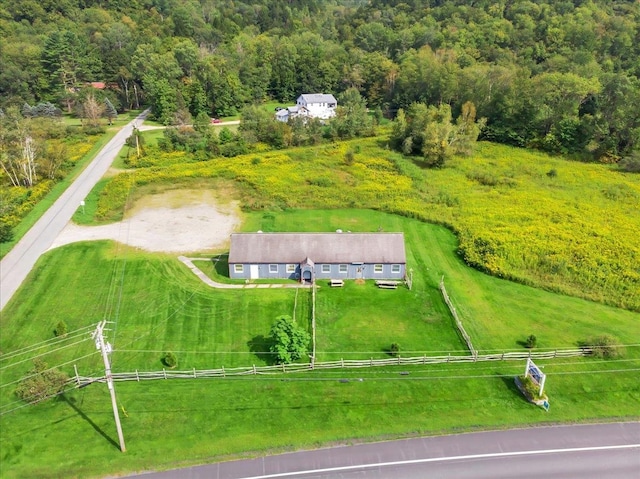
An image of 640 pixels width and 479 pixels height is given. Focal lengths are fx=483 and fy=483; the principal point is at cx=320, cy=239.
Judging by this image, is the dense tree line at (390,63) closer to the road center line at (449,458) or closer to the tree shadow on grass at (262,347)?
the road center line at (449,458)

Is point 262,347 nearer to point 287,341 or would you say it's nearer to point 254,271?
point 287,341

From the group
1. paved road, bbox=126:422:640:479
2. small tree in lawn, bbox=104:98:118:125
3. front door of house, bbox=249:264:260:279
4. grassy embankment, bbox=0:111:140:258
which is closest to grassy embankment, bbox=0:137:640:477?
paved road, bbox=126:422:640:479

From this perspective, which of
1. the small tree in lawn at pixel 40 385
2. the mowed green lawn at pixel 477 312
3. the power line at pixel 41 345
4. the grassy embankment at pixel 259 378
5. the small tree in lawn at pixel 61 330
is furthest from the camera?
the mowed green lawn at pixel 477 312

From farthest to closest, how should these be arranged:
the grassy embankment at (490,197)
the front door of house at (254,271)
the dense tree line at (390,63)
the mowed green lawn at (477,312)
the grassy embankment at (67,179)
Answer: the dense tree line at (390,63), the grassy embankment at (67,179), the grassy embankment at (490,197), the front door of house at (254,271), the mowed green lawn at (477,312)

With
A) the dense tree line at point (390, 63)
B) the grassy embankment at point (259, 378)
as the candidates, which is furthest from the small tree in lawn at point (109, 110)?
the grassy embankment at point (259, 378)

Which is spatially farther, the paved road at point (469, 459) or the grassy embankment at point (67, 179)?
the grassy embankment at point (67, 179)

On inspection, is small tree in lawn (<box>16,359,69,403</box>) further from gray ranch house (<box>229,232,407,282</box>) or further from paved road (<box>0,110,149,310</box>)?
gray ranch house (<box>229,232,407,282</box>)
